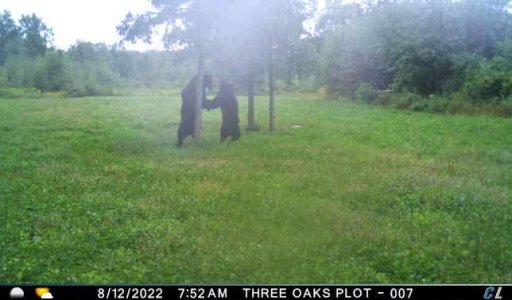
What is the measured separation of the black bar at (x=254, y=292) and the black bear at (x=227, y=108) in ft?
37.6

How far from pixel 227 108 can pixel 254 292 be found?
11664 mm

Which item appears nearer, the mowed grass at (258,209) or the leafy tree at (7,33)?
the mowed grass at (258,209)

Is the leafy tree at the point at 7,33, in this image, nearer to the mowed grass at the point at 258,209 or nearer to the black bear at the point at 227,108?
the mowed grass at the point at 258,209

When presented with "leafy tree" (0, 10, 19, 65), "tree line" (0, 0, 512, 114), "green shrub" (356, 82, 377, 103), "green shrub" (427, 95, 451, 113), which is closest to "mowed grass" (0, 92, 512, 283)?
"tree line" (0, 0, 512, 114)

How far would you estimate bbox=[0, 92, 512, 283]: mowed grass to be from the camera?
6.20 m

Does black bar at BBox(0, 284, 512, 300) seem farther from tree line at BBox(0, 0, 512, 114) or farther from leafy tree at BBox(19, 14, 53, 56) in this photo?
leafy tree at BBox(19, 14, 53, 56)

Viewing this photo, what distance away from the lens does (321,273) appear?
5.97 metres

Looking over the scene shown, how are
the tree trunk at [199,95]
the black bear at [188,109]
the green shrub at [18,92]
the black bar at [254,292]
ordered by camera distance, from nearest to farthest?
the black bar at [254,292] < the tree trunk at [199,95] < the black bear at [188,109] < the green shrub at [18,92]

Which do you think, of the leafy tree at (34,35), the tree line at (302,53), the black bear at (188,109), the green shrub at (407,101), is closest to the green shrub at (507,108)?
the tree line at (302,53)

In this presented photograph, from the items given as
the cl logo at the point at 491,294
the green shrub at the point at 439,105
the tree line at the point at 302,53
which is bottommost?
the cl logo at the point at 491,294

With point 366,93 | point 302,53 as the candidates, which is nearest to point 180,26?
point 302,53

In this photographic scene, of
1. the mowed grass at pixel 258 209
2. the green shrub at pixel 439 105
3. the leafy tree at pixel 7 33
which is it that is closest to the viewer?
the mowed grass at pixel 258 209

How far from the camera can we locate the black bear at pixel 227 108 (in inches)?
635

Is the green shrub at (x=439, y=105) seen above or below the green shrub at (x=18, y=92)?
below
